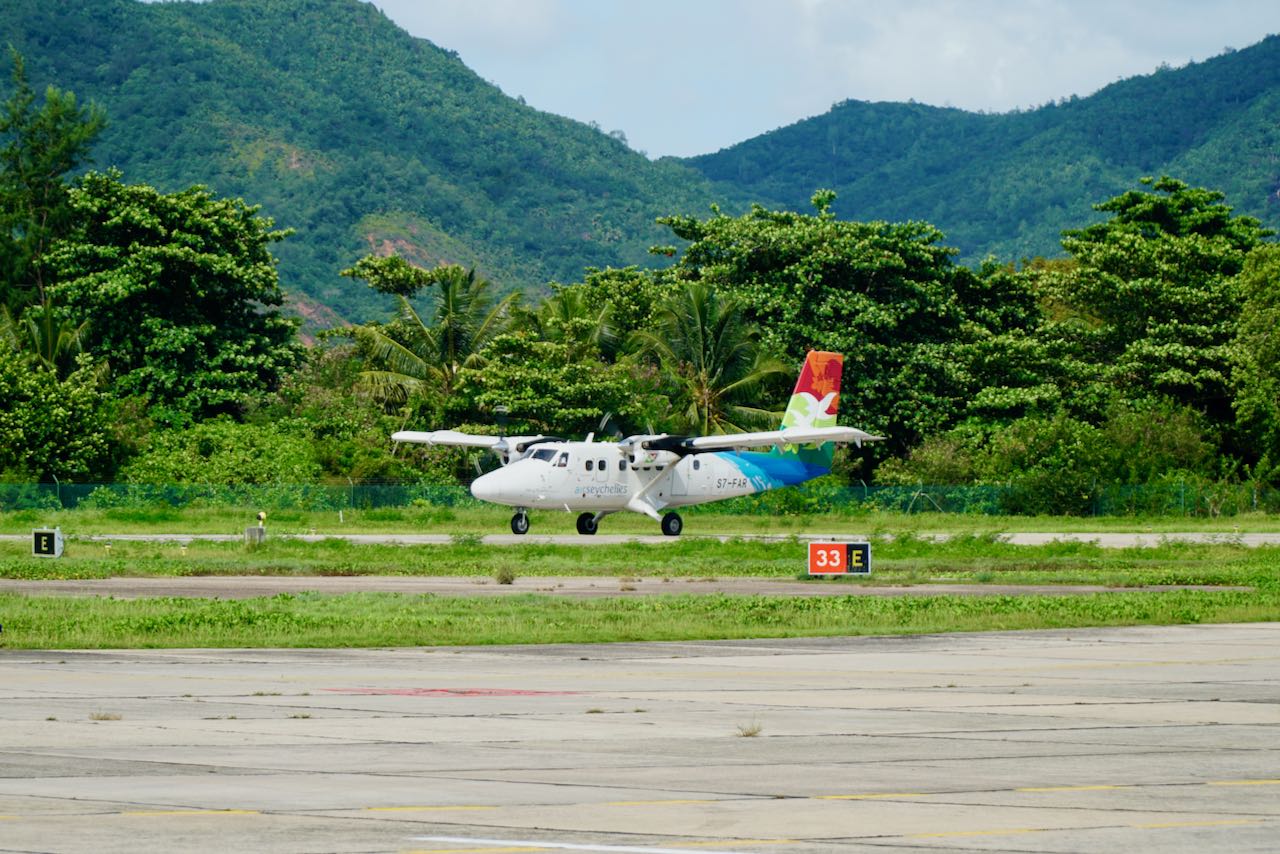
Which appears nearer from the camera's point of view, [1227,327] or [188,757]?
[188,757]

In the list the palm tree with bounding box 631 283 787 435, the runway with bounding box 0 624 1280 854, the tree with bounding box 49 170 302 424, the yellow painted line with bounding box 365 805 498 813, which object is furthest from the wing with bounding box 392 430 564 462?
the yellow painted line with bounding box 365 805 498 813

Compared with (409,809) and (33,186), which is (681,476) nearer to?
(409,809)

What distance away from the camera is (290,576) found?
32.8 meters

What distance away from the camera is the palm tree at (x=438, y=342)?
217 feet

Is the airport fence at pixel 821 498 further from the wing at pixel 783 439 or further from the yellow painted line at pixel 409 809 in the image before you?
the yellow painted line at pixel 409 809

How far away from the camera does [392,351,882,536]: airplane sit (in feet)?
152

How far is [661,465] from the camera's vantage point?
159 ft

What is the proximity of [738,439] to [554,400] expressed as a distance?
14675 millimetres

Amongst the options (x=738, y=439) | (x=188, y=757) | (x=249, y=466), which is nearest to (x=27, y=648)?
(x=188, y=757)

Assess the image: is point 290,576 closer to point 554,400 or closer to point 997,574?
point 997,574

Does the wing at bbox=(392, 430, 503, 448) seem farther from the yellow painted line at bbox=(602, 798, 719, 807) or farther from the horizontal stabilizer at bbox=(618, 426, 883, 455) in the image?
the yellow painted line at bbox=(602, 798, 719, 807)

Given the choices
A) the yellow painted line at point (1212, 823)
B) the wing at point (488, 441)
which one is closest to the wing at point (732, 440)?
the wing at point (488, 441)

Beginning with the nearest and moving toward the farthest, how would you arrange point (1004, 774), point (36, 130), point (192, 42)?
1. point (1004, 774)
2. point (36, 130)
3. point (192, 42)

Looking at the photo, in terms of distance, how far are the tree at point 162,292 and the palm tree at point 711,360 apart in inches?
687
